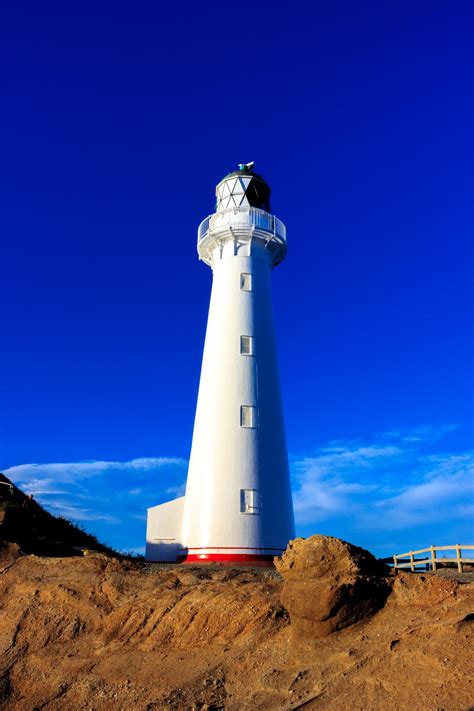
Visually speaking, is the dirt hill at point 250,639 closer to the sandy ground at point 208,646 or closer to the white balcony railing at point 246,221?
the sandy ground at point 208,646

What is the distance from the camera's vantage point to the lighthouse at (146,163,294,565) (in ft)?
84.8

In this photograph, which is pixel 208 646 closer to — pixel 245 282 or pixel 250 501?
pixel 250 501

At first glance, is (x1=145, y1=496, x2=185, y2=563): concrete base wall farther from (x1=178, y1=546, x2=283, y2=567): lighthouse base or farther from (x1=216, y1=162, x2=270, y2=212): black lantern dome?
(x1=216, y1=162, x2=270, y2=212): black lantern dome

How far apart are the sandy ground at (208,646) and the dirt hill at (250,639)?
0.03 m

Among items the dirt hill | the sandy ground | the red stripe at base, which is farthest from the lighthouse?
the dirt hill

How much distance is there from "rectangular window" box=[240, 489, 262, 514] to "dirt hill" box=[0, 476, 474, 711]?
9.35 m

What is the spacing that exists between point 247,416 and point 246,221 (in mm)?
10082

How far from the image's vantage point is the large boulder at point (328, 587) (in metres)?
11.5

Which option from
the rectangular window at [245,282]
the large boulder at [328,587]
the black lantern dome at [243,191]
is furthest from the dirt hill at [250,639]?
the black lantern dome at [243,191]

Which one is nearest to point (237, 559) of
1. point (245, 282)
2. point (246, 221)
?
point (245, 282)

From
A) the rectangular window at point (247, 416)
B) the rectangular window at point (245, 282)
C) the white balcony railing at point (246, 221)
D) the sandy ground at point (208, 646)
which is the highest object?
the white balcony railing at point (246, 221)

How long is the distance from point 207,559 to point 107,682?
12.6 m

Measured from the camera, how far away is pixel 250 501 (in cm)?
2606

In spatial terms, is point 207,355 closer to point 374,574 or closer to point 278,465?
point 278,465
